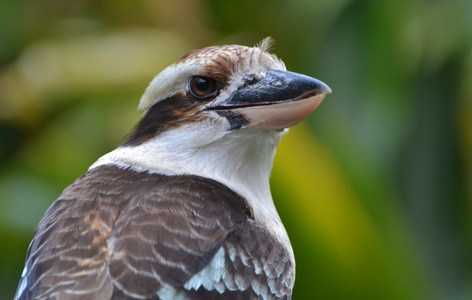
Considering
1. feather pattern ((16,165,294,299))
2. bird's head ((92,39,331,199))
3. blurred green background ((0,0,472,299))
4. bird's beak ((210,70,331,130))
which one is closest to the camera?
feather pattern ((16,165,294,299))

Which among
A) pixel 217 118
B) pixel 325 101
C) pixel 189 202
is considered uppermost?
pixel 217 118

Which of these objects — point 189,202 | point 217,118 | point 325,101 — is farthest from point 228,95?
point 325,101

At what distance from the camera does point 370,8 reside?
6.01 metres

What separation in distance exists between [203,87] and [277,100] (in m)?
0.32

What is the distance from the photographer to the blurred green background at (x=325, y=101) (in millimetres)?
5004

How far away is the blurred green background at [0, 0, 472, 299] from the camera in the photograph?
500 centimetres

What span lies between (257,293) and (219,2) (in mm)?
3908

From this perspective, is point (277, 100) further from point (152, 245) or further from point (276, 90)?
point (152, 245)

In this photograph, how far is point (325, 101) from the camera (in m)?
5.63

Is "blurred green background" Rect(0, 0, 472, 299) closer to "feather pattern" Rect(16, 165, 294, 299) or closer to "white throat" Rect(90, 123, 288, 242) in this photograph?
"white throat" Rect(90, 123, 288, 242)

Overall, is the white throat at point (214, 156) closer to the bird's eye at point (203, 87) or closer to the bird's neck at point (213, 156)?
the bird's neck at point (213, 156)

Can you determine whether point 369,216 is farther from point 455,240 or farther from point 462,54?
point 462,54

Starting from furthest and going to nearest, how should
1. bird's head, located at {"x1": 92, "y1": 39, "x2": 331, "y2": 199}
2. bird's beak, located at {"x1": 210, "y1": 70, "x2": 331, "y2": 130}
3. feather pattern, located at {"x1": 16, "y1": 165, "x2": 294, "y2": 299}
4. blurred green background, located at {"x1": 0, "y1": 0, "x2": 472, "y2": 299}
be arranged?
blurred green background, located at {"x1": 0, "y1": 0, "x2": 472, "y2": 299}, bird's head, located at {"x1": 92, "y1": 39, "x2": 331, "y2": 199}, bird's beak, located at {"x1": 210, "y1": 70, "x2": 331, "y2": 130}, feather pattern, located at {"x1": 16, "y1": 165, "x2": 294, "y2": 299}

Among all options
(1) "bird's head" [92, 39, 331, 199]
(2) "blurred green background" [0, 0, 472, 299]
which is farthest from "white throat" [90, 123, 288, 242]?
(2) "blurred green background" [0, 0, 472, 299]
